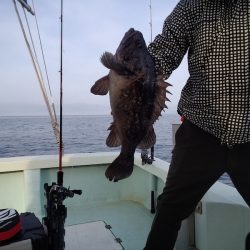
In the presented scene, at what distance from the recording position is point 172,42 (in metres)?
2.06

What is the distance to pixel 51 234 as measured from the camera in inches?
97.6

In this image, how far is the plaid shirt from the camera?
1970mm

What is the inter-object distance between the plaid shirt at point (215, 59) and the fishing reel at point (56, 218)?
4.05ft

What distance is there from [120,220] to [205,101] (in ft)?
9.45

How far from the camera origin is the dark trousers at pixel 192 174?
206 centimetres

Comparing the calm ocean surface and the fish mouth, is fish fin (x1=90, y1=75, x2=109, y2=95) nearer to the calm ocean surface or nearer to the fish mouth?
the fish mouth

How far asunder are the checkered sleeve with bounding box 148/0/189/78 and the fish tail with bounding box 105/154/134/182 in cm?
59

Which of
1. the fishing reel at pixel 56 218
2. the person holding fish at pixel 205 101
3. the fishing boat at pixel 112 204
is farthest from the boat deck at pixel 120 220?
the person holding fish at pixel 205 101

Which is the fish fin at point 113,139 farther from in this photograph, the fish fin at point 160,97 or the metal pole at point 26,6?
the metal pole at point 26,6

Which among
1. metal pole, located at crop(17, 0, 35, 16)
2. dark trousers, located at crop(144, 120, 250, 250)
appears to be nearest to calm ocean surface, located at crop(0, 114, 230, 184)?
dark trousers, located at crop(144, 120, 250, 250)

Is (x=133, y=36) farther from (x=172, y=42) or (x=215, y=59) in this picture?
(x=215, y=59)

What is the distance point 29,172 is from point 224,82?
3.31m

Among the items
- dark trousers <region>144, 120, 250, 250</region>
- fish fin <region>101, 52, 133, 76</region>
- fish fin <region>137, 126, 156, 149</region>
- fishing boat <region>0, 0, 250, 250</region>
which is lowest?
fishing boat <region>0, 0, 250, 250</region>

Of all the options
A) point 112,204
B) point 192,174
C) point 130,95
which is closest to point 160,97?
point 130,95
